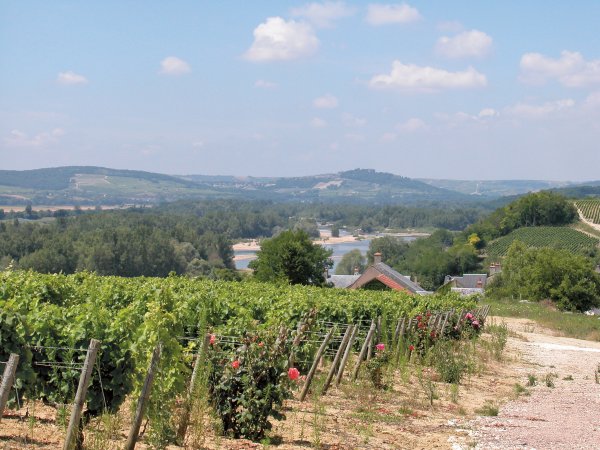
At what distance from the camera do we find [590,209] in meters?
158

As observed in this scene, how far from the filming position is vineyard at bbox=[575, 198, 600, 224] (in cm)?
15175

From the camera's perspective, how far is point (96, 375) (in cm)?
834

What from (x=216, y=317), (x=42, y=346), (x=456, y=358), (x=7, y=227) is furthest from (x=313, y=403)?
(x=7, y=227)

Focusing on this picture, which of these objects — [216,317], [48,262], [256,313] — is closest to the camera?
[216,317]

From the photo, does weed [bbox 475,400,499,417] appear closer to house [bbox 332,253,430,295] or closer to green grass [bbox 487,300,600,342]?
green grass [bbox 487,300,600,342]

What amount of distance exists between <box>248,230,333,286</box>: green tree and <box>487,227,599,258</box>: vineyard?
7749 centimetres

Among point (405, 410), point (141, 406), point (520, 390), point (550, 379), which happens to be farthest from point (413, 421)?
point (550, 379)

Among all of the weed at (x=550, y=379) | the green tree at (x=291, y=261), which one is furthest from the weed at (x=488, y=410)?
the green tree at (x=291, y=261)

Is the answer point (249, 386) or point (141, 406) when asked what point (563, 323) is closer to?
point (249, 386)

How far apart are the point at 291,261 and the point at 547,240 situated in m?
87.5

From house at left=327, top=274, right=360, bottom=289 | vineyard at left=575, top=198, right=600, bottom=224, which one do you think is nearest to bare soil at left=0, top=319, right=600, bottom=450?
house at left=327, top=274, right=360, bottom=289

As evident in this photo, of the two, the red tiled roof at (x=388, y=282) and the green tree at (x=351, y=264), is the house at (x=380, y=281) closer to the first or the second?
the red tiled roof at (x=388, y=282)

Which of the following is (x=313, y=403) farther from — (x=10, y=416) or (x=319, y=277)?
(x=319, y=277)

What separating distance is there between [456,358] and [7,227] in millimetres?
142544
